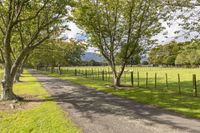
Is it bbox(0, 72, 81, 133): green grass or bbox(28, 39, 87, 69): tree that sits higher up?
bbox(28, 39, 87, 69): tree

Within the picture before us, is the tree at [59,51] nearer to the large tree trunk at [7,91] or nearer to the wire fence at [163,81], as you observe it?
the wire fence at [163,81]

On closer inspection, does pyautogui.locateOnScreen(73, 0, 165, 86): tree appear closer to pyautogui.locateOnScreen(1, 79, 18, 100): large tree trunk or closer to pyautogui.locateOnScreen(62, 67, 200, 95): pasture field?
pyautogui.locateOnScreen(62, 67, 200, 95): pasture field

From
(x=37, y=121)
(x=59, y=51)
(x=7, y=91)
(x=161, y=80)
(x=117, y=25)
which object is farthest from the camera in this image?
(x=59, y=51)

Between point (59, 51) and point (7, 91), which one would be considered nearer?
point (7, 91)

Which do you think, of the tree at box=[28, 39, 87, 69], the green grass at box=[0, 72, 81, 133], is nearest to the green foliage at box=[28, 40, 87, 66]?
the tree at box=[28, 39, 87, 69]

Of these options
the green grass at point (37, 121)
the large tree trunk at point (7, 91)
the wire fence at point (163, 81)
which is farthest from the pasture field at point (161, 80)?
the large tree trunk at point (7, 91)

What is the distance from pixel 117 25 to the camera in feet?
99.1

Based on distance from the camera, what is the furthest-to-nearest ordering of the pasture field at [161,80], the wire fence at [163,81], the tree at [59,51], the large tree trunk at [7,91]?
the tree at [59,51] → the pasture field at [161,80] → the wire fence at [163,81] → the large tree trunk at [7,91]

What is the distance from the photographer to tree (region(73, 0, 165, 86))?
2858 centimetres

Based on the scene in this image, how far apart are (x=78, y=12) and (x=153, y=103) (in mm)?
14963

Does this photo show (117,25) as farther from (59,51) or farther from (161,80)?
(59,51)

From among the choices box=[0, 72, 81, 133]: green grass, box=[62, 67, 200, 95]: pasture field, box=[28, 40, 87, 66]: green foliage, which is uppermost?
box=[28, 40, 87, 66]: green foliage

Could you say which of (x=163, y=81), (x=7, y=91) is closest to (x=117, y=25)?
(x=163, y=81)

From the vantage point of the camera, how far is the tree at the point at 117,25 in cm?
2858
